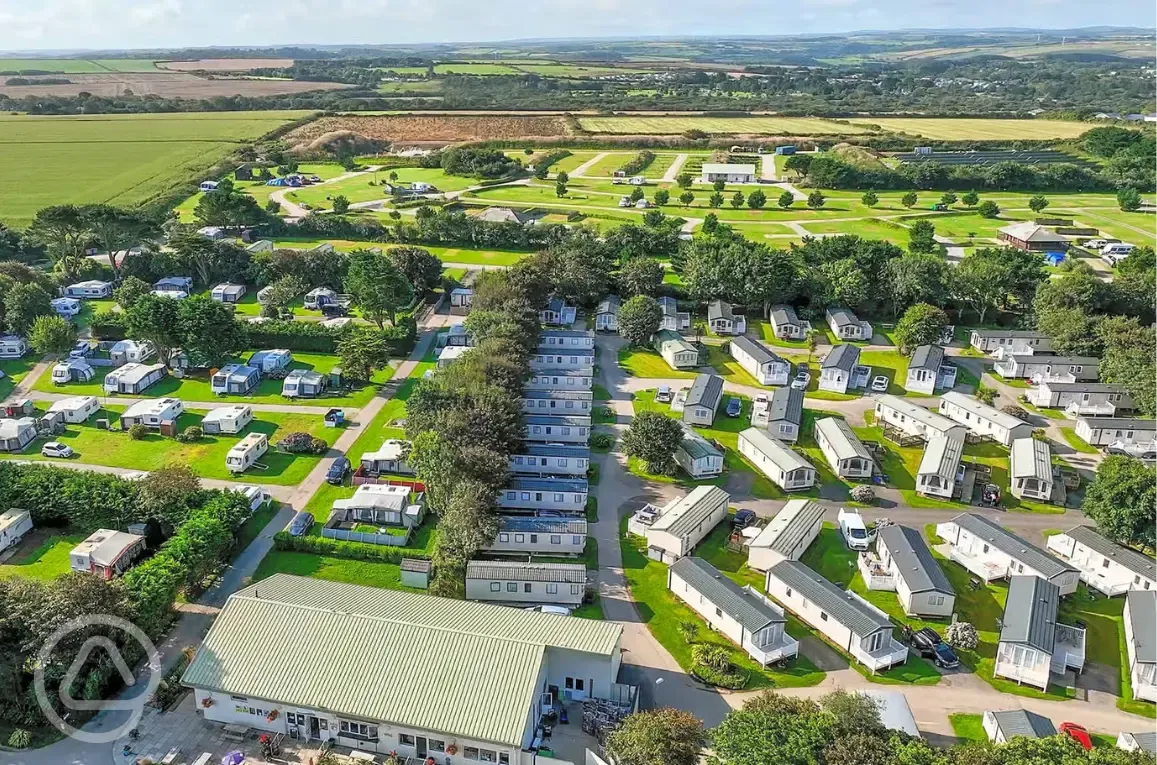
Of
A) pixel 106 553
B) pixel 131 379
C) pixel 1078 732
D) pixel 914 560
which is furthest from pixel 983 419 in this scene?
pixel 131 379

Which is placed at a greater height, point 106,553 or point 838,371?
point 106,553

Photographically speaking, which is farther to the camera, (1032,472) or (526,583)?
(1032,472)

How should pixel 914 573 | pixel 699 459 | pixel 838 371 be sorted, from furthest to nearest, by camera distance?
pixel 838 371, pixel 699 459, pixel 914 573

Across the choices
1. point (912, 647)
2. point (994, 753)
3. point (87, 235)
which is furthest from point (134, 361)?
point (994, 753)

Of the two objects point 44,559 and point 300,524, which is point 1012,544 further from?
point 44,559

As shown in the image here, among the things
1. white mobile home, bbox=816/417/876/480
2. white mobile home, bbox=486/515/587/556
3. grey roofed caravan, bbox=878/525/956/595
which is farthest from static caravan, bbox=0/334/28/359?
grey roofed caravan, bbox=878/525/956/595

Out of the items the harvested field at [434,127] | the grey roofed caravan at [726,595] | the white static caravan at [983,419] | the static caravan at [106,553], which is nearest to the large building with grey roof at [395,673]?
the grey roofed caravan at [726,595]

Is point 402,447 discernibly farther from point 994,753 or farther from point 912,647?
point 994,753
